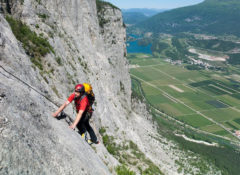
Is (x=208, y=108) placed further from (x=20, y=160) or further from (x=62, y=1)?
(x=20, y=160)

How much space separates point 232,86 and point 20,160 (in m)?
218

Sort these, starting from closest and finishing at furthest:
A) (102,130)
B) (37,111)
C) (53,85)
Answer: (37,111) < (53,85) < (102,130)

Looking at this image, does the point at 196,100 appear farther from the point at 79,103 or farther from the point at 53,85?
the point at 79,103

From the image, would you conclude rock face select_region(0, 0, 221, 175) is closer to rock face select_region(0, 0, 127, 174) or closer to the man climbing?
rock face select_region(0, 0, 127, 174)

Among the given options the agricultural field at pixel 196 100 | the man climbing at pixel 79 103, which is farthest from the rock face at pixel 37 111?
the agricultural field at pixel 196 100

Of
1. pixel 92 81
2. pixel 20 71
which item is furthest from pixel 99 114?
pixel 20 71

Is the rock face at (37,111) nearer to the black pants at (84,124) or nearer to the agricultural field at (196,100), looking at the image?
the black pants at (84,124)

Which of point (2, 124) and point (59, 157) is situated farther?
point (59, 157)

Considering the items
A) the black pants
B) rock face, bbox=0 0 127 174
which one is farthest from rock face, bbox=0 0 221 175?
the black pants

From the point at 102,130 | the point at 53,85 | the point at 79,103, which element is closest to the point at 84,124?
the point at 79,103

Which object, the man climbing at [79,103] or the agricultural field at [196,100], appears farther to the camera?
the agricultural field at [196,100]

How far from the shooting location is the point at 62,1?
29453 millimetres

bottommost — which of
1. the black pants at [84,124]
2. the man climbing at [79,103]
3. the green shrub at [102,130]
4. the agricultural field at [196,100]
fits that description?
the agricultural field at [196,100]

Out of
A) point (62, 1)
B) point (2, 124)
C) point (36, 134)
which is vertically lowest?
point (36, 134)
